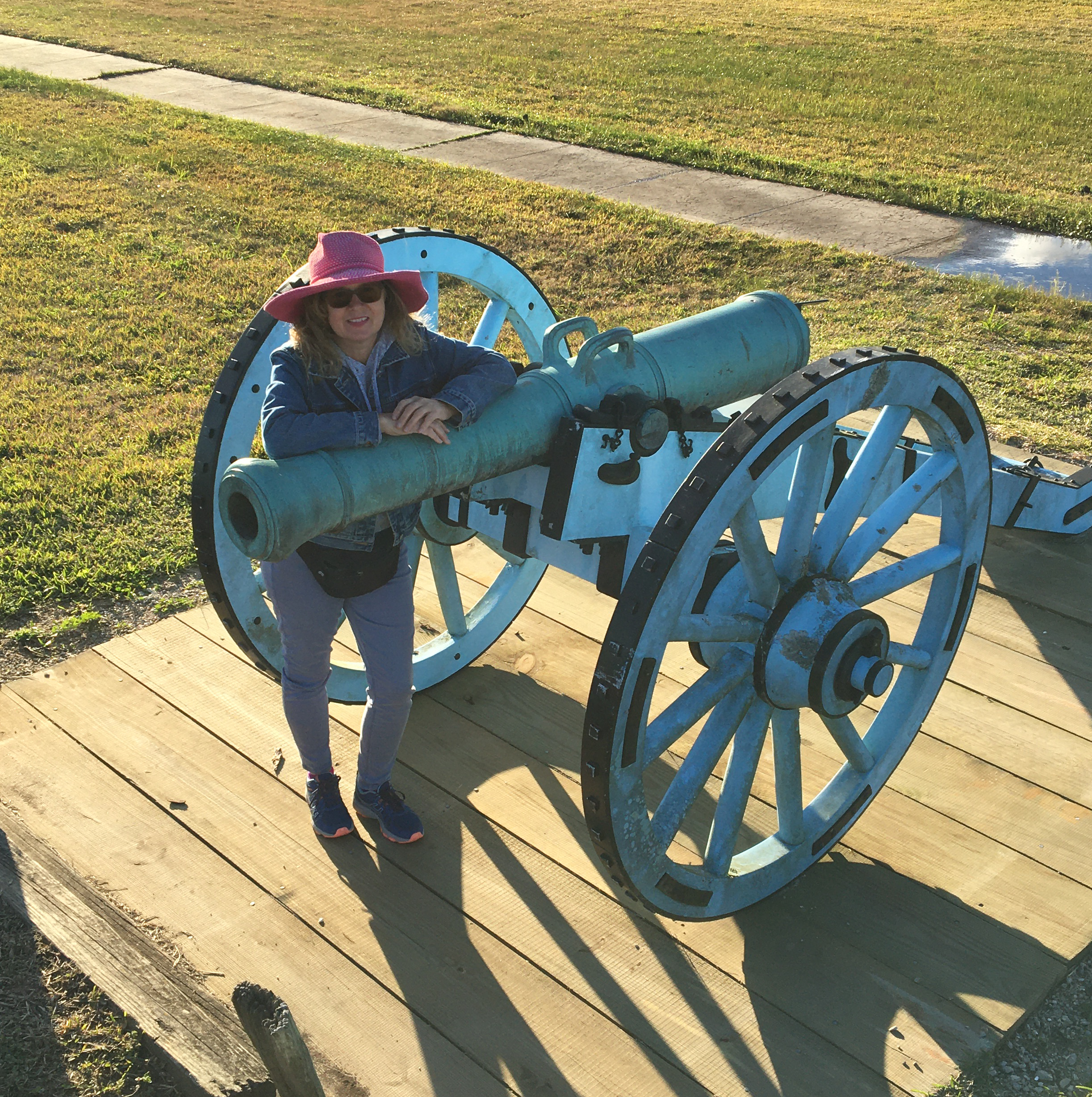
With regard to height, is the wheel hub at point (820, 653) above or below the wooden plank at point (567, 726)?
above

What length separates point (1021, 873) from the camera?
2871 millimetres

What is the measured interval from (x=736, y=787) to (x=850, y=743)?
323 millimetres

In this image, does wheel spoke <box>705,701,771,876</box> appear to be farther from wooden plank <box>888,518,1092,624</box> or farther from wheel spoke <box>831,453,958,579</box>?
wooden plank <box>888,518,1092,624</box>

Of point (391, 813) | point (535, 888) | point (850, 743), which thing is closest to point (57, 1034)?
point (391, 813)

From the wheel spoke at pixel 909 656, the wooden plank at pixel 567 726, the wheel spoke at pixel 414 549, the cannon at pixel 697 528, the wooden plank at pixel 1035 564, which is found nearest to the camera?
the cannon at pixel 697 528

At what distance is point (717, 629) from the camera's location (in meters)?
2.36

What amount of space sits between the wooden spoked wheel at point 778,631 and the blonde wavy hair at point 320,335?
719 mm

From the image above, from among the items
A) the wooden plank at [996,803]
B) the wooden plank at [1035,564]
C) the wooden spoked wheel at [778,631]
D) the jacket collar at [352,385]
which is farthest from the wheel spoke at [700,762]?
the wooden plank at [1035,564]

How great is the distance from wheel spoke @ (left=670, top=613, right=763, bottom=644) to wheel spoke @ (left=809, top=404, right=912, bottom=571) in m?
0.19

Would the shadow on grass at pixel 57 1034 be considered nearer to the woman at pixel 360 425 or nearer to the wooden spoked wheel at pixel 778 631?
the woman at pixel 360 425

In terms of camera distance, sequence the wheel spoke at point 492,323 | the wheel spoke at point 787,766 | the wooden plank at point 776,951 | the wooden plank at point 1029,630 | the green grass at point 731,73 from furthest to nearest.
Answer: the green grass at point 731,73 < the wooden plank at point 1029,630 < the wheel spoke at point 492,323 < the wheel spoke at point 787,766 < the wooden plank at point 776,951

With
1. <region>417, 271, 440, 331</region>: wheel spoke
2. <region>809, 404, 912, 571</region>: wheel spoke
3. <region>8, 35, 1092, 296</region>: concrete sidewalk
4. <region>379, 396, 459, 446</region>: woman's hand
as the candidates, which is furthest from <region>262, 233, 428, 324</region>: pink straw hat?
<region>8, 35, 1092, 296</region>: concrete sidewalk

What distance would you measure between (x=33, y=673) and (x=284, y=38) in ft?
44.4

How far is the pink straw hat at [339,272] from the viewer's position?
2.34m
